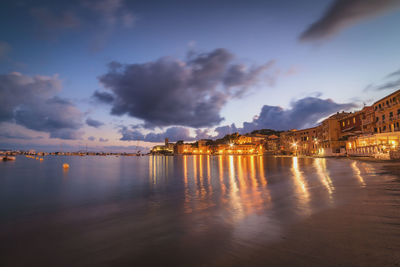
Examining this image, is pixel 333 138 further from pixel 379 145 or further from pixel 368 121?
pixel 379 145

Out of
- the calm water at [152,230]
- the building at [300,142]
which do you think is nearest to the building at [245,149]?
the building at [300,142]

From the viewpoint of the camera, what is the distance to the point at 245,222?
325 inches

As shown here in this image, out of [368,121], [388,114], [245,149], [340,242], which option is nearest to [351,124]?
[368,121]

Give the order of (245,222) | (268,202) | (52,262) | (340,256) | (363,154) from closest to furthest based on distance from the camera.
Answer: (340,256) → (52,262) → (245,222) → (268,202) → (363,154)

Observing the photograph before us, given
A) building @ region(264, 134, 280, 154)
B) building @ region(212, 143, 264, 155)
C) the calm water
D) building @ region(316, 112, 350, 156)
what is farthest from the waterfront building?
building @ region(212, 143, 264, 155)

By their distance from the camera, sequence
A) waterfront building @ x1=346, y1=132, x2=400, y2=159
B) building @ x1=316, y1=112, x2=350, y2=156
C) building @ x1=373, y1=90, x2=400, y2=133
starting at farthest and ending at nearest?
building @ x1=316, y1=112, x2=350, y2=156 → building @ x1=373, y1=90, x2=400, y2=133 → waterfront building @ x1=346, y1=132, x2=400, y2=159

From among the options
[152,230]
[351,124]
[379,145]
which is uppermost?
[351,124]

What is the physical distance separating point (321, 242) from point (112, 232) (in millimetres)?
7540

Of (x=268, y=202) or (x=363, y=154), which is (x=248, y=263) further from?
(x=363, y=154)

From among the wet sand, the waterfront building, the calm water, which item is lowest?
the calm water

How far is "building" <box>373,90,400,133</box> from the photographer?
1740 inches

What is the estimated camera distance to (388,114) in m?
47.5

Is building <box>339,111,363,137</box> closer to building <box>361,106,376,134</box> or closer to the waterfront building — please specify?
building <box>361,106,376,134</box>

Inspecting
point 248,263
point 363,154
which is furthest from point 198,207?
point 363,154
